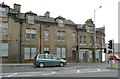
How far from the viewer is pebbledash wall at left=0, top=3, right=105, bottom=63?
134ft

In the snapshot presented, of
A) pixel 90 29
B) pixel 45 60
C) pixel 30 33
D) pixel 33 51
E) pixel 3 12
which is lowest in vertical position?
pixel 45 60

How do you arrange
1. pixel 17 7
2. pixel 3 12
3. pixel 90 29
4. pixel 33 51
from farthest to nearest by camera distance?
pixel 90 29
pixel 33 51
pixel 17 7
pixel 3 12

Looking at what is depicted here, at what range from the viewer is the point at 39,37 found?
44312 millimetres

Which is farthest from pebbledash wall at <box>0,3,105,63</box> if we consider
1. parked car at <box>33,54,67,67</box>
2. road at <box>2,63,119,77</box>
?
road at <box>2,63,119,77</box>

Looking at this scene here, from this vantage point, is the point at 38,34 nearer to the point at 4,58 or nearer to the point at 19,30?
the point at 19,30

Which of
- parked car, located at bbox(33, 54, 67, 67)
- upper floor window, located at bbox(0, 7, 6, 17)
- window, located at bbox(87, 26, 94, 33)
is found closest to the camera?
parked car, located at bbox(33, 54, 67, 67)

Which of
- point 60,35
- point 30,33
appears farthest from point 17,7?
point 60,35

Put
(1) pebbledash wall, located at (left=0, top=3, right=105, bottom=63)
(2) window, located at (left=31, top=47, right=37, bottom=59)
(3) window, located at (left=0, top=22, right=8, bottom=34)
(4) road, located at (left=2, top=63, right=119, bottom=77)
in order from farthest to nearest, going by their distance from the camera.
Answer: (2) window, located at (left=31, top=47, right=37, bottom=59)
(1) pebbledash wall, located at (left=0, top=3, right=105, bottom=63)
(3) window, located at (left=0, top=22, right=8, bottom=34)
(4) road, located at (left=2, top=63, right=119, bottom=77)

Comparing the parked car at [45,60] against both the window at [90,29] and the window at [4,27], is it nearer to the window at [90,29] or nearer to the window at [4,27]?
the window at [4,27]

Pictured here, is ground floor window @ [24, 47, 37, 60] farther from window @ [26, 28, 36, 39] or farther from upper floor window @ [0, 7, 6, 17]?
upper floor window @ [0, 7, 6, 17]

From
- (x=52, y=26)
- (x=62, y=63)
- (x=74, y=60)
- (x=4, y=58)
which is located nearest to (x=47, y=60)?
(x=62, y=63)

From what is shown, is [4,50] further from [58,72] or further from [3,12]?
[58,72]

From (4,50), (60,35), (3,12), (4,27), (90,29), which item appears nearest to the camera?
(4,50)

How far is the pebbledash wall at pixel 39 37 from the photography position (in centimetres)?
4097
